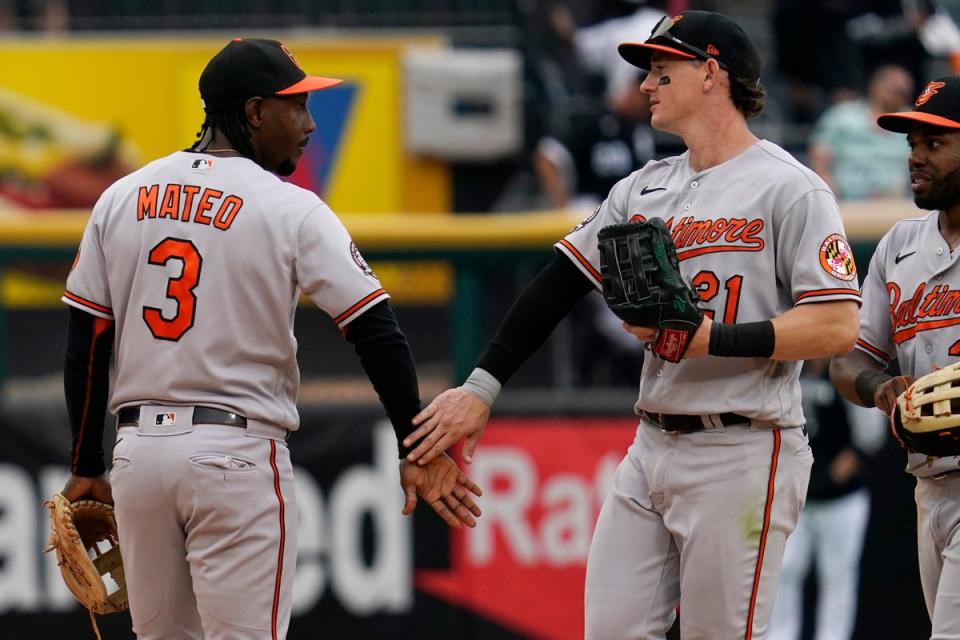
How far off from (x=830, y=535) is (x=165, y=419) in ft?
13.5

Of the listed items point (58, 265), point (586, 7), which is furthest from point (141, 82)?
point (586, 7)

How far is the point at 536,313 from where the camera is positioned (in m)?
4.22

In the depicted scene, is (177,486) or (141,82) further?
(141,82)

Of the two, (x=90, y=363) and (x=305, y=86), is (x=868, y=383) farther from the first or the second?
(x=90, y=363)

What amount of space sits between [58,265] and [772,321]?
25.8 ft

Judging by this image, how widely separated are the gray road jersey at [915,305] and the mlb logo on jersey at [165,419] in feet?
6.92

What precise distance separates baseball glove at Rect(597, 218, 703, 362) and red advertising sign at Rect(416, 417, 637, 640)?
10.1 feet

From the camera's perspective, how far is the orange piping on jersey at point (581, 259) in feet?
13.6

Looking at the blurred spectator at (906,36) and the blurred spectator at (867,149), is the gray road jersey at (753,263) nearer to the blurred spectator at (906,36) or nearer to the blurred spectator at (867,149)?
the blurred spectator at (867,149)

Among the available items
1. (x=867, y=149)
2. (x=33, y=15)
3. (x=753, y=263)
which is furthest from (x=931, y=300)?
(x=33, y=15)

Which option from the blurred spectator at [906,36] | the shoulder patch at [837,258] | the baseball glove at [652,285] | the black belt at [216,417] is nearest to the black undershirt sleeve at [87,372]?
the black belt at [216,417]

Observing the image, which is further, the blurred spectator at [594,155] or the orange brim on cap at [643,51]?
the blurred spectator at [594,155]

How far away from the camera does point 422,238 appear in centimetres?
687

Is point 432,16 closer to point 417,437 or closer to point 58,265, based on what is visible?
point 58,265
